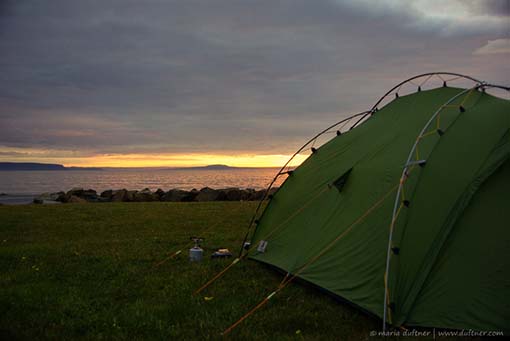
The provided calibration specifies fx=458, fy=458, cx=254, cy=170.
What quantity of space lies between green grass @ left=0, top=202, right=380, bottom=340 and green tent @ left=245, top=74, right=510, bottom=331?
555mm

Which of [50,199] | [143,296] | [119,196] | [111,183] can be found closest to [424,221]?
[143,296]

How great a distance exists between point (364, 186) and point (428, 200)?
106 cm

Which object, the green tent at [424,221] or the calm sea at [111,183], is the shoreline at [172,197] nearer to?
the calm sea at [111,183]

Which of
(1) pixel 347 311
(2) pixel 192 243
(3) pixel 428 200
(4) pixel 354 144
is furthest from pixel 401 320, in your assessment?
(2) pixel 192 243

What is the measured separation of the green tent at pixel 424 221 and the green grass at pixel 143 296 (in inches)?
21.8

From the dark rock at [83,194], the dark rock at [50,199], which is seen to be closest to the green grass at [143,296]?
the dark rock at [50,199]

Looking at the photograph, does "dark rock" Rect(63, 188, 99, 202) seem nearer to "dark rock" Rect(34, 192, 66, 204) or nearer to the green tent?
"dark rock" Rect(34, 192, 66, 204)

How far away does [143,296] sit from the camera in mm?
6949

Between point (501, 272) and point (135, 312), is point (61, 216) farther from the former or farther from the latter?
point (501, 272)

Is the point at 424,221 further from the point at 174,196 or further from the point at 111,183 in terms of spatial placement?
the point at 111,183

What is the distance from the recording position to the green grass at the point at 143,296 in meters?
5.55

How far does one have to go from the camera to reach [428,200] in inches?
221

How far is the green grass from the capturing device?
5.55 metres

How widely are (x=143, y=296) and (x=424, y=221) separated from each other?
4.20 meters
